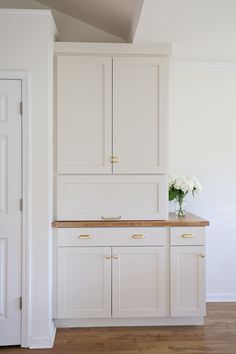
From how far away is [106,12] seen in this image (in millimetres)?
2531

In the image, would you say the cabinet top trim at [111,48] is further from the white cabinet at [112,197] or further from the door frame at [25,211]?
the white cabinet at [112,197]

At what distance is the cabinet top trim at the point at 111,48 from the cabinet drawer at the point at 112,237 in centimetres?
149

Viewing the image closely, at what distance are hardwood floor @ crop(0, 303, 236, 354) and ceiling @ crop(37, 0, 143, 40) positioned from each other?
2.47m

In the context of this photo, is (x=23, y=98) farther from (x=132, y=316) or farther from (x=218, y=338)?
(x=218, y=338)

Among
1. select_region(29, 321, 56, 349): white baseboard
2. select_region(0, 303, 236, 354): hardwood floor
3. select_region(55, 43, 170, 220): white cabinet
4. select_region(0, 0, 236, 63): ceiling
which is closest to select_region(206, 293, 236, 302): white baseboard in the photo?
select_region(0, 303, 236, 354): hardwood floor

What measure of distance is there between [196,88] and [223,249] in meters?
1.69

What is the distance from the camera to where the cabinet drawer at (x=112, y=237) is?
2408 millimetres

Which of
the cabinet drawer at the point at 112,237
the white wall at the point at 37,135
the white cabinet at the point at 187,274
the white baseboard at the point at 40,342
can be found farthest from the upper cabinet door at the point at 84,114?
the white baseboard at the point at 40,342

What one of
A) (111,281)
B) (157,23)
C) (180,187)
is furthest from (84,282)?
(157,23)

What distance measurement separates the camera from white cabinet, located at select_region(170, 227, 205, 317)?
2436 mm

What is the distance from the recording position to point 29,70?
85.6 inches

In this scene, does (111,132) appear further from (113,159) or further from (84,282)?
(84,282)

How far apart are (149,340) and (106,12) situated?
276cm

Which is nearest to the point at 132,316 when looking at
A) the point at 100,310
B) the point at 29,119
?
the point at 100,310
